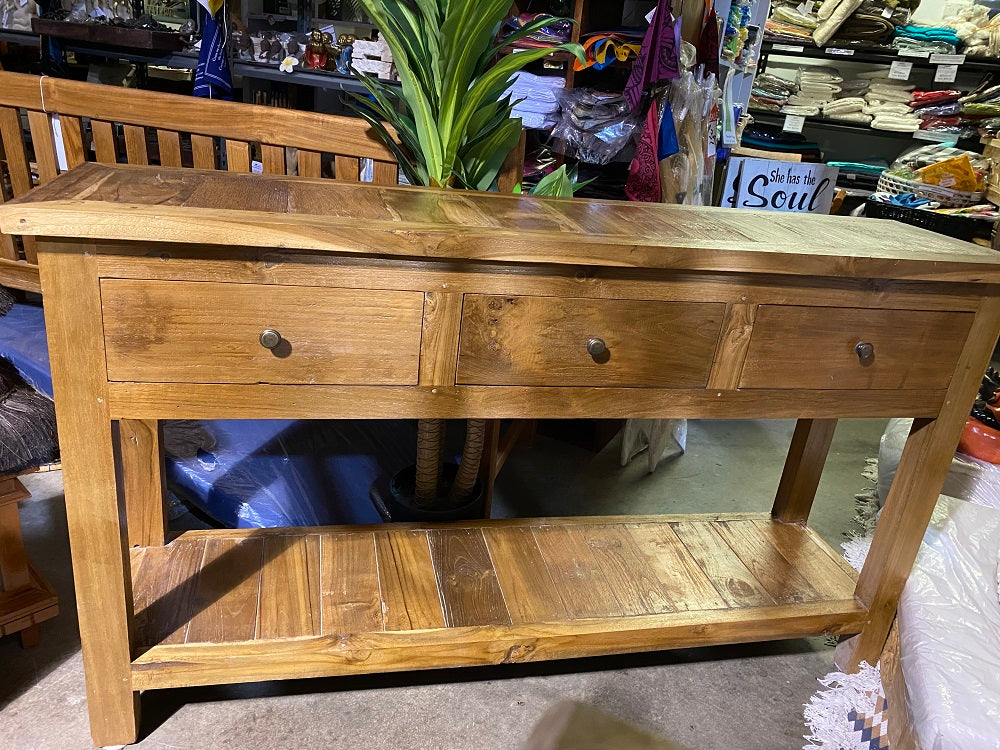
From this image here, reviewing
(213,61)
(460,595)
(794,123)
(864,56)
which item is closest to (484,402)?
(460,595)

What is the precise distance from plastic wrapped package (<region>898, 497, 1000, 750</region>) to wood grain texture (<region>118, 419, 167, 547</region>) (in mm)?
1412

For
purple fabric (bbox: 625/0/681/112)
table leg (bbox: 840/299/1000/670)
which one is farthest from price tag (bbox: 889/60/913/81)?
table leg (bbox: 840/299/1000/670)

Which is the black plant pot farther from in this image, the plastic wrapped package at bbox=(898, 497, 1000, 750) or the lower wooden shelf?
the plastic wrapped package at bbox=(898, 497, 1000, 750)

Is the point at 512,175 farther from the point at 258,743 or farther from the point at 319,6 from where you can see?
the point at 319,6

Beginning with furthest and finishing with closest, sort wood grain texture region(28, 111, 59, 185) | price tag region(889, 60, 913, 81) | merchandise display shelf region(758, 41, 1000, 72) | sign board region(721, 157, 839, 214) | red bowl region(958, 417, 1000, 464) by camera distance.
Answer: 1. price tag region(889, 60, 913, 81)
2. merchandise display shelf region(758, 41, 1000, 72)
3. sign board region(721, 157, 839, 214)
4. red bowl region(958, 417, 1000, 464)
5. wood grain texture region(28, 111, 59, 185)

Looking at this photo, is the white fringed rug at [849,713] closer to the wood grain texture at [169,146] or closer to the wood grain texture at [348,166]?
the wood grain texture at [348,166]

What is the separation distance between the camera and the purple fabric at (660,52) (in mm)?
1894

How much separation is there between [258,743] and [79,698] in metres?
0.34

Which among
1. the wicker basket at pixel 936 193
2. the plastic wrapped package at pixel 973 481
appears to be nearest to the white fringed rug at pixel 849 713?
the plastic wrapped package at pixel 973 481

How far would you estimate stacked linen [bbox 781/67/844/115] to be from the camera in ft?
13.8

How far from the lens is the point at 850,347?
125 cm

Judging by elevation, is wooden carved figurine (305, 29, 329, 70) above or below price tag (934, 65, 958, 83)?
below

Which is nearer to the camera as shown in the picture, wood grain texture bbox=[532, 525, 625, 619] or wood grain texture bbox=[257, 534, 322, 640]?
wood grain texture bbox=[257, 534, 322, 640]

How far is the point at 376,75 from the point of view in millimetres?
2262
